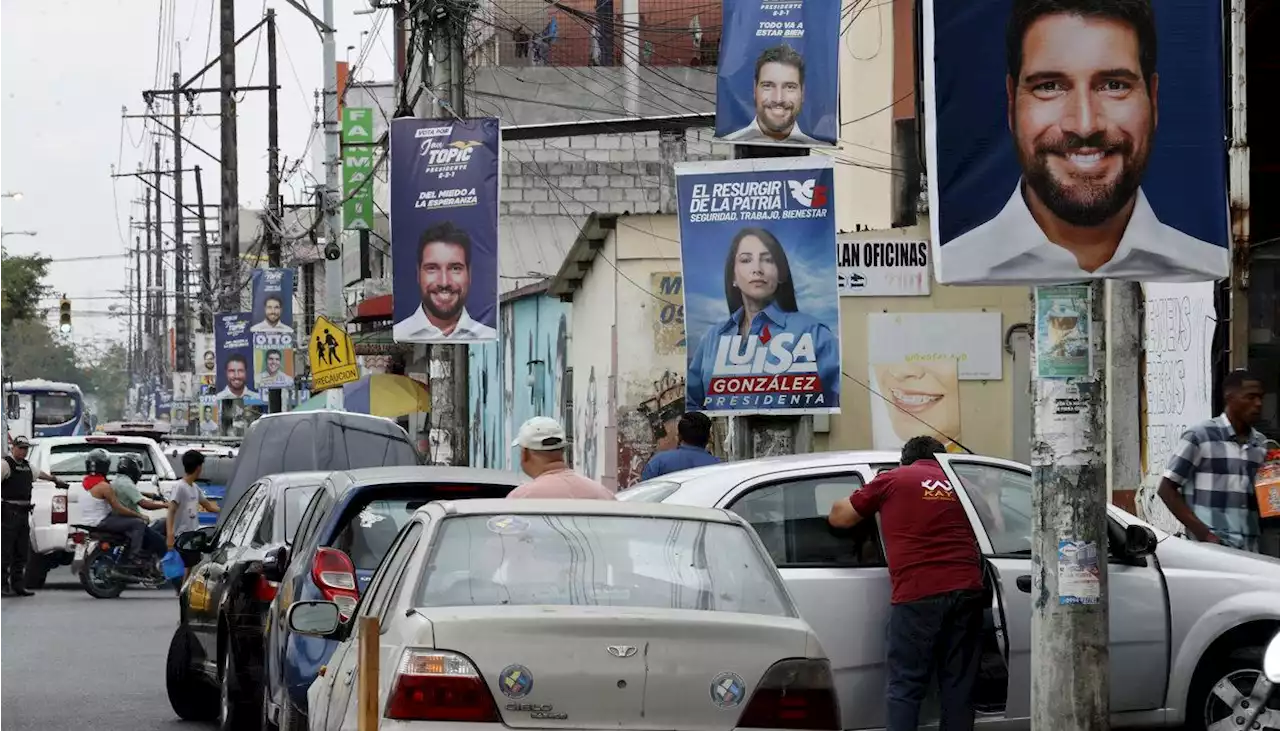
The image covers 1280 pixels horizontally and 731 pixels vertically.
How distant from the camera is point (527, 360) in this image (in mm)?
34000

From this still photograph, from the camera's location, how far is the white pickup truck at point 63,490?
25828 mm

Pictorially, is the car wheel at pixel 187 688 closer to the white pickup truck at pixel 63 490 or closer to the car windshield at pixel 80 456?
the white pickup truck at pixel 63 490

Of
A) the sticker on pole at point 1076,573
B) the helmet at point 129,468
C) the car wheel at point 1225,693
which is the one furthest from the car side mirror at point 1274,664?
the helmet at point 129,468

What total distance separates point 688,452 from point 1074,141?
636cm

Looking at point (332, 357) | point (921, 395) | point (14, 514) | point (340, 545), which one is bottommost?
point (14, 514)

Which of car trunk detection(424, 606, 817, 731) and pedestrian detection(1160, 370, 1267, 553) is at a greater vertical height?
pedestrian detection(1160, 370, 1267, 553)

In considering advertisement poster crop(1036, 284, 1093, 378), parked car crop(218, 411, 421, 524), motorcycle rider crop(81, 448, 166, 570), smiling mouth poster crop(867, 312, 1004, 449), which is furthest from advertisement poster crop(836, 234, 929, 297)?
advertisement poster crop(1036, 284, 1093, 378)

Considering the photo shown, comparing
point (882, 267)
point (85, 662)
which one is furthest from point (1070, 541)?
point (882, 267)

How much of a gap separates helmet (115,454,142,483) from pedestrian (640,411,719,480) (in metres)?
12.7

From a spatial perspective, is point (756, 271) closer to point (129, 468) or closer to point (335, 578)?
point (335, 578)

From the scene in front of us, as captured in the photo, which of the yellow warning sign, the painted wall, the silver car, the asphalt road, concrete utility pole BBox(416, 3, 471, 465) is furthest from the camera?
the painted wall

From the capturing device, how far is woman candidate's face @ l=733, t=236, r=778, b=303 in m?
14.0

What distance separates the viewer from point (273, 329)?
37.7m

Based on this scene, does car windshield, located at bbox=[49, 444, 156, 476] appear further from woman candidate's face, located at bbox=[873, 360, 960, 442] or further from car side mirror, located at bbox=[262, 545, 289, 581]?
car side mirror, located at bbox=[262, 545, 289, 581]
